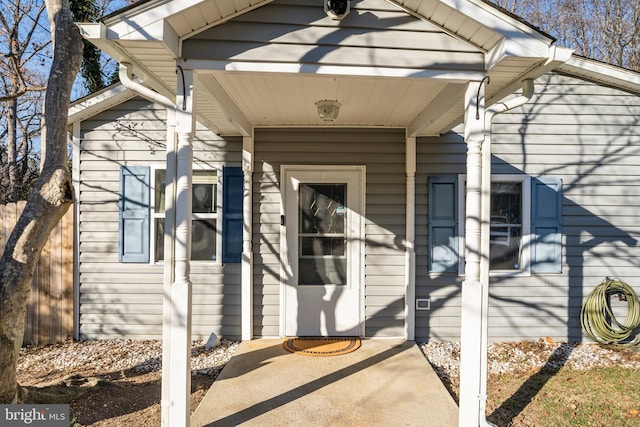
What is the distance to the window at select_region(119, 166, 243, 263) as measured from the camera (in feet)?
13.7

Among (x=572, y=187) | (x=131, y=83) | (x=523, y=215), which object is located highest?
(x=131, y=83)

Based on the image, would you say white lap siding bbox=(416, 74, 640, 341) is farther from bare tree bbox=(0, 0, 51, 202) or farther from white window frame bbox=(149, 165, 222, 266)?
bare tree bbox=(0, 0, 51, 202)

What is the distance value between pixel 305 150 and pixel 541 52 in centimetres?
243

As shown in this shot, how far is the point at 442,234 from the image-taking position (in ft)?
13.8

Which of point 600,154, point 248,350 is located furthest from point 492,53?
point 248,350

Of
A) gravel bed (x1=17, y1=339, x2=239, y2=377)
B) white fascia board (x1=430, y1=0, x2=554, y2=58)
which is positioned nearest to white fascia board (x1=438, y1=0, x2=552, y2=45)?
white fascia board (x1=430, y1=0, x2=554, y2=58)

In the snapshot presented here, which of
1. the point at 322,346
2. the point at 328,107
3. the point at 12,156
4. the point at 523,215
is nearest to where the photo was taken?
the point at 328,107

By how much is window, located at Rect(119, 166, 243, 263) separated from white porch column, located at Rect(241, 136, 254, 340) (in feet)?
0.35

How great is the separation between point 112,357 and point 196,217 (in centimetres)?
166

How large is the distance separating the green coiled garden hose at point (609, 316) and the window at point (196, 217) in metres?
4.00

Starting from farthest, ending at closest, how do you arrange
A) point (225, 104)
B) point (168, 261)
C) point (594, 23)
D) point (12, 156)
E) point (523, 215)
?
point (594, 23)
point (12, 156)
point (523, 215)
point (225, 104)
point (168, 261)

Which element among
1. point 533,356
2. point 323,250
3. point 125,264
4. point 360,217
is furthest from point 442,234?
point 125,264

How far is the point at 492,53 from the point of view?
2414 mm

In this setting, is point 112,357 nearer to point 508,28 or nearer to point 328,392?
point 328,392
